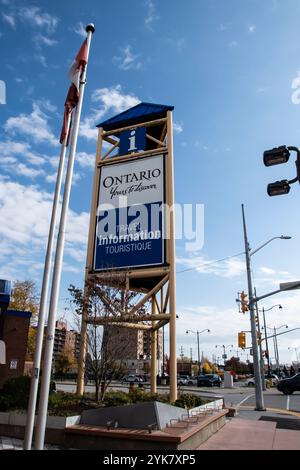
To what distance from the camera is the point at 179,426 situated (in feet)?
29.1

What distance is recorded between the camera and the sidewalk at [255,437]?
879 centimetres

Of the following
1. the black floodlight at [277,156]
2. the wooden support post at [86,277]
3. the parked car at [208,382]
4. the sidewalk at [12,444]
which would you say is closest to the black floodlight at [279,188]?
the black floodlight at [277,156]

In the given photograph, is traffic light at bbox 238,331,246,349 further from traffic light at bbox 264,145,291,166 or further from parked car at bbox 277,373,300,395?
traffic light at bbox 264,145,291,166

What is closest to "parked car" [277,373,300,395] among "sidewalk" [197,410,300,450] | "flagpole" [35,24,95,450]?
"sidewalk" [197,410,300,450]

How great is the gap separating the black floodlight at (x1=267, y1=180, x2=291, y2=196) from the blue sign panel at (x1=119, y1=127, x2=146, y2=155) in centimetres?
1066

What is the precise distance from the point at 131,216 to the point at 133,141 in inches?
166

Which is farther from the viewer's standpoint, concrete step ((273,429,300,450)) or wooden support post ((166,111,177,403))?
wooden support post ((166,111,177,403))

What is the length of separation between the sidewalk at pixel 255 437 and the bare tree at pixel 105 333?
11.9 ft

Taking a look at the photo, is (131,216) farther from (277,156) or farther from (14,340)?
(277,156)

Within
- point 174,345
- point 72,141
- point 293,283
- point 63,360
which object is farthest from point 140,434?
point 63,360

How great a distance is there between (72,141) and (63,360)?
7067cm

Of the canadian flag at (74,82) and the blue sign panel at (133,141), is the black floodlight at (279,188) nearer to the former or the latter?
the canadian flag at (74,82)

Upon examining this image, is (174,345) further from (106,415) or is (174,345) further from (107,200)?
(107,200)

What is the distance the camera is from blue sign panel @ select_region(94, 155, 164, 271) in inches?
603
